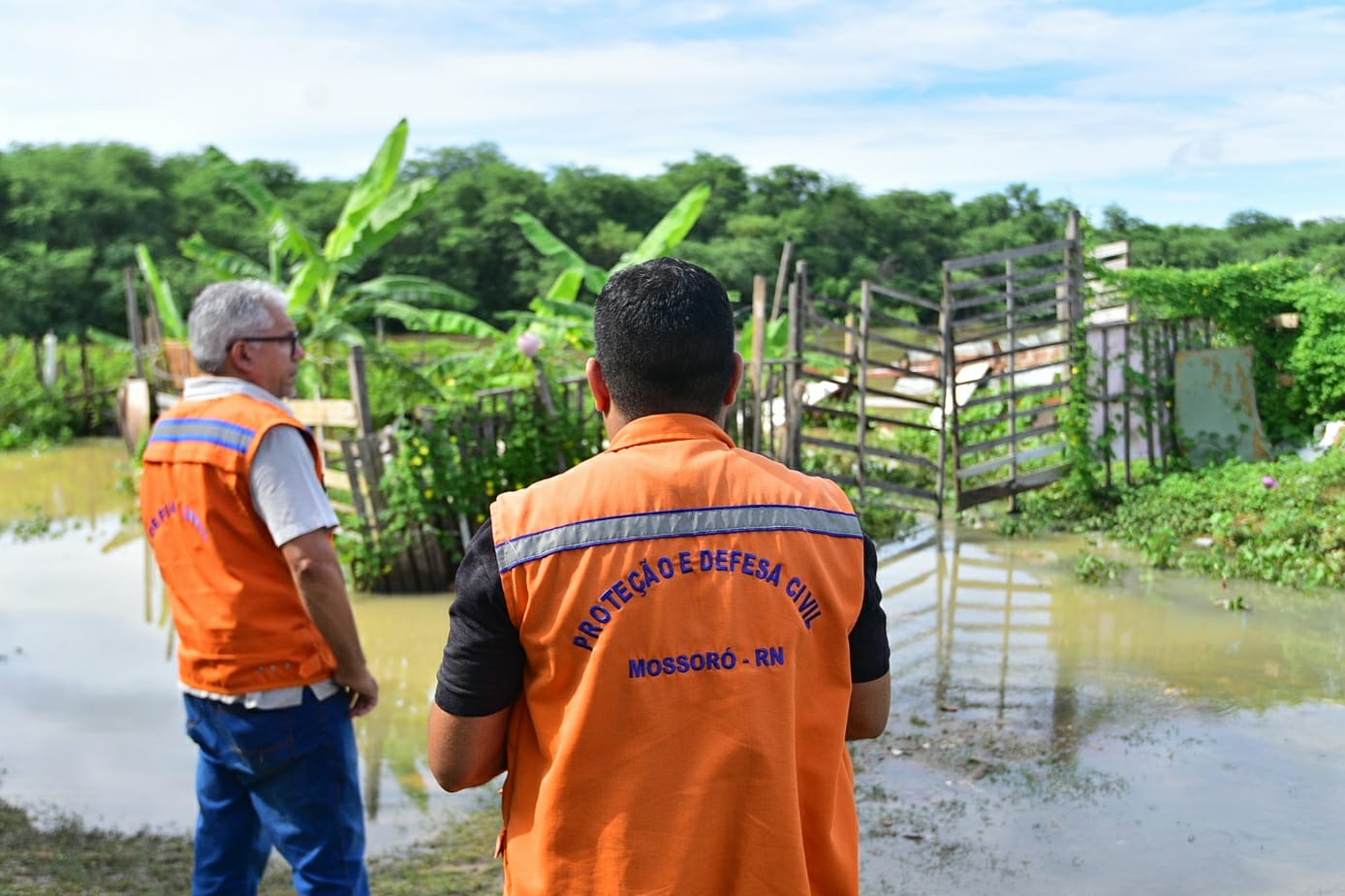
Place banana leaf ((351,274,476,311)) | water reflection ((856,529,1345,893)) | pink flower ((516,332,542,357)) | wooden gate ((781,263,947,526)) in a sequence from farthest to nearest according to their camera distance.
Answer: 1. banana leaf ((351,274,476,311))
2. wooden gate ((781,263,947,526))
3. pink flower ((516,332,542,357))
4. water reflection ((856,529,1345,893))

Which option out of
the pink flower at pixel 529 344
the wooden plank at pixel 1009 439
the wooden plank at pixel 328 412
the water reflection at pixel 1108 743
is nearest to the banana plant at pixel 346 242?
the wooden plank at pixel 328 412

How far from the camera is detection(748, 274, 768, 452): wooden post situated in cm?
998

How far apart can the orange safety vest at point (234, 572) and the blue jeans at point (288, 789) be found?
0.30 feet

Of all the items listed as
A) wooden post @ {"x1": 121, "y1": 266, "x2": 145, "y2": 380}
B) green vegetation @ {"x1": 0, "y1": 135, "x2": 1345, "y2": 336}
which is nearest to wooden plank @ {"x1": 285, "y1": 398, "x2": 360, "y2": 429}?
wooden post @ {"x1": 121, "y1": 266, "x2": 145, "y2": 380}

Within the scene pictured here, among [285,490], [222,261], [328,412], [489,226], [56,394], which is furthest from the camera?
[489,226]

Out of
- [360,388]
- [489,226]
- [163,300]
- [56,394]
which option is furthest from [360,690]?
[489,226]

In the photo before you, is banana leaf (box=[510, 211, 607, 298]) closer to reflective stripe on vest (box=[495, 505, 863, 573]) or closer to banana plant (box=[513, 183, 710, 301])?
banana plant (box=[513, 183, 710, 301])

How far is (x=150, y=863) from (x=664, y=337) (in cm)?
373

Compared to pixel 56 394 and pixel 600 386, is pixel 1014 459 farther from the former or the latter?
pixel 56 394

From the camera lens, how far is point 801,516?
1.76 meters

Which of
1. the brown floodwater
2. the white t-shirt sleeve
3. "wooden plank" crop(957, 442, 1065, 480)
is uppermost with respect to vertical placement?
the white t-shirt sleeve

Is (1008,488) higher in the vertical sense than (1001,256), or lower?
lower

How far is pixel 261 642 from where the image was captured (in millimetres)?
3092

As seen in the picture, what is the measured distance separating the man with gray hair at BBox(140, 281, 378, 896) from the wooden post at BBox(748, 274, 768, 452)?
704cm
